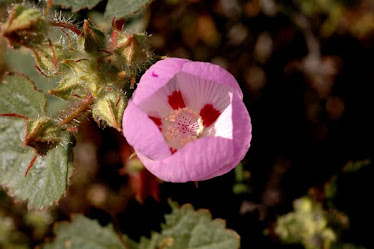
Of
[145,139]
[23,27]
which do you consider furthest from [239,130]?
[23,27]

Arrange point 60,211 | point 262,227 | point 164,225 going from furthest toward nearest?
point 60,211
point 262,227
point 164,225

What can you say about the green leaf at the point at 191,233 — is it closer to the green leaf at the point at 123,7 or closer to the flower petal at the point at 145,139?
the flower petal at the point at 145,139

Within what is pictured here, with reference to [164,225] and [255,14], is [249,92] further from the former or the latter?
[164,225]

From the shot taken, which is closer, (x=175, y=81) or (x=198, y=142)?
(x=198, y=142)

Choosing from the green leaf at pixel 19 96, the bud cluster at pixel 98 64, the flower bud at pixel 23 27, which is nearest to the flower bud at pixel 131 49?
the bud cluster at pixel 98 64

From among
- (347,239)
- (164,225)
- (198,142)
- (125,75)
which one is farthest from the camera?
(347,239)

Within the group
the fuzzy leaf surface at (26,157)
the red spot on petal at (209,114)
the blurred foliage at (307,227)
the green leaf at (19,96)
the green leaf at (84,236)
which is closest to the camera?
the red spot on petal at (209,114)

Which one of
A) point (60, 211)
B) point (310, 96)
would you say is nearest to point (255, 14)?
point (310, 96)

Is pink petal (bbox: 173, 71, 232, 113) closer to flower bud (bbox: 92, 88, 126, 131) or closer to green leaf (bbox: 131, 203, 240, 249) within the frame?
flower bud (bbox: 92, 88, 126, 131)
